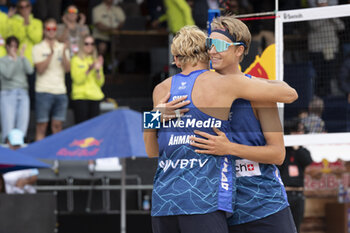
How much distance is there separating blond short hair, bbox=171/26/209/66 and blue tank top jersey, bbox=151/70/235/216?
0.26 ft

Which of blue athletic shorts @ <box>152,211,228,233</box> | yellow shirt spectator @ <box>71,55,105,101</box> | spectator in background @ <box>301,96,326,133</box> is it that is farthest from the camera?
yellow shirt spectator @ <box>71,55,105,101</box>

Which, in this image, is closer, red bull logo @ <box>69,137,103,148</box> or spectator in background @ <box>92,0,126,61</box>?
red bull logo @ <box>69,137,103,148</box>

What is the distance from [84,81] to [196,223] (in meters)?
9.86

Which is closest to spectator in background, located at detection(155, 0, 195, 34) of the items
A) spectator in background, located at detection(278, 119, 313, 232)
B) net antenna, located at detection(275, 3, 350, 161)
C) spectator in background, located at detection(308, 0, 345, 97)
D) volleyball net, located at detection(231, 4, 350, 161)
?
volleyball net, located at detection(231, 4, 350, 161)

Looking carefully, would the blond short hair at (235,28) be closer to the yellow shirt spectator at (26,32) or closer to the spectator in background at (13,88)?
the spectator in background at (13,88)

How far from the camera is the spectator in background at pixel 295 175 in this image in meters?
9.38

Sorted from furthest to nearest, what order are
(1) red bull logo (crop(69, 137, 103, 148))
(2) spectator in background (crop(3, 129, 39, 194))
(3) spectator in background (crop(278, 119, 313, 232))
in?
(2) spectator in background (crop(3, 129, 39, 194))
(1) red bull logo (crop(69, 137, 103, 148))
(3) spectator in background (crop(278, 119, 313, 232))

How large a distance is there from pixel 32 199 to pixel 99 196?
11.4ft

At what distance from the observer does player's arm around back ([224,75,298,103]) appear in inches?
154

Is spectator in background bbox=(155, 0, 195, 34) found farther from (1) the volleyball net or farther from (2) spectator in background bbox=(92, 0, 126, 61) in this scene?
(1) the volleyball net

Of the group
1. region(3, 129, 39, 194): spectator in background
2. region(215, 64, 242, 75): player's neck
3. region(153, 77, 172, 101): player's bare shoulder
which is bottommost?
region(3, 129, 39, 194): spectator in background

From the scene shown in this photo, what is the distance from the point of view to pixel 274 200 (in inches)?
163

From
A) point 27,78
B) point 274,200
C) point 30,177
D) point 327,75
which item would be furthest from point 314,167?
point 274,200

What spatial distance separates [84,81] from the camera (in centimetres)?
1341
